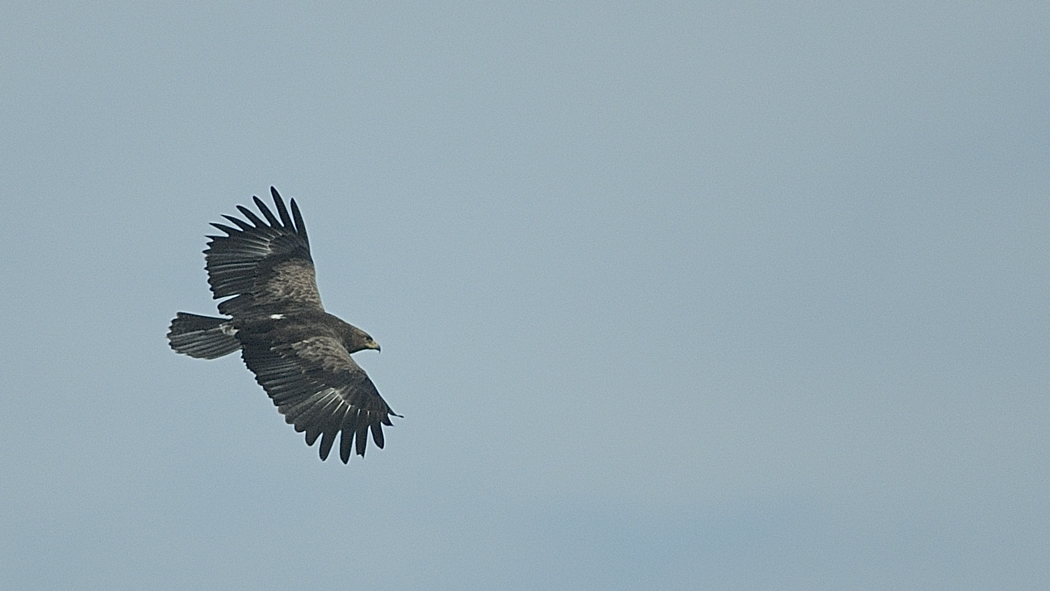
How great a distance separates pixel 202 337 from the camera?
31.2 meters

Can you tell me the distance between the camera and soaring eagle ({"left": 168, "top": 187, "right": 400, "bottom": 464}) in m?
29.1

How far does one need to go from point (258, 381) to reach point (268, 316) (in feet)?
6.14

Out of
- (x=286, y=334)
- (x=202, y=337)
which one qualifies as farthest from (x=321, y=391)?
(x=202, y=337)

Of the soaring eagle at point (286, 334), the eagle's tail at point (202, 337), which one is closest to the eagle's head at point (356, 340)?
the soaring eagle at point (286, 334)

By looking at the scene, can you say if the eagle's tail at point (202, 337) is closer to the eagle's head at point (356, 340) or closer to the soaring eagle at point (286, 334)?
the soaring eagle at point (286, 334)

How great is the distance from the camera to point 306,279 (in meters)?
33.0

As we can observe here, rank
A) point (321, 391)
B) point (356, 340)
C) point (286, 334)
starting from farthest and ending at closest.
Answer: point (356, 340)
point (286, 334)
point (321, 391)

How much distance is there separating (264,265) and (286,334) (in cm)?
258

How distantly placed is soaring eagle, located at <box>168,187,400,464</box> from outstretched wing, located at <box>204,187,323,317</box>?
2cm

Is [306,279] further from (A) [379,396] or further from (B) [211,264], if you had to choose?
(A) [379,396]

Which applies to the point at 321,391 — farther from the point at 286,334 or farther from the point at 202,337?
the point at 202,337

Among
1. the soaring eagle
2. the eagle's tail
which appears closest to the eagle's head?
the soaring eagle

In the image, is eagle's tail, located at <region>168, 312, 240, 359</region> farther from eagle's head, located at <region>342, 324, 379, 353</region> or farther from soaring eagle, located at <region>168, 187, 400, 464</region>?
eagle's head, located at <region>342, 324, 379, 353</region>

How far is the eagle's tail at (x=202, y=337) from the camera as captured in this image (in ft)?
102
